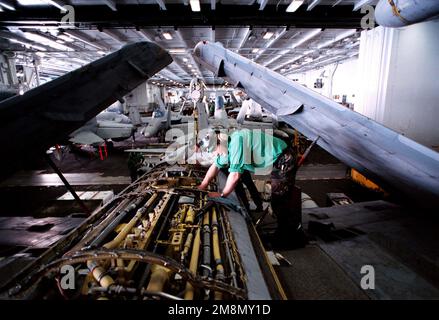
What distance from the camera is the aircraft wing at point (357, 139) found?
1958 millimetres

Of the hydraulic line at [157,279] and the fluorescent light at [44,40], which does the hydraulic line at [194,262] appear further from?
the fluorescent light at [44,40]

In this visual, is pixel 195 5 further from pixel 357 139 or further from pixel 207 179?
pixel 357 139

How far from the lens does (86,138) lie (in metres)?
9.30

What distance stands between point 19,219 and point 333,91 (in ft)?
72.9

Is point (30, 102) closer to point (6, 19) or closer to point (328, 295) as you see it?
point (328, 295)

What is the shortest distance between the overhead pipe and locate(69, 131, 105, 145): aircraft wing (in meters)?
9.79

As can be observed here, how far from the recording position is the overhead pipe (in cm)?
243

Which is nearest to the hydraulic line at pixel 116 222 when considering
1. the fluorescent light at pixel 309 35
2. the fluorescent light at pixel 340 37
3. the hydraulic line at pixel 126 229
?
the hydraulic line at pixel 126 229

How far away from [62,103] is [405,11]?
384cm

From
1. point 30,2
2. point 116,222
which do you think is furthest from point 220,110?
point 116,222

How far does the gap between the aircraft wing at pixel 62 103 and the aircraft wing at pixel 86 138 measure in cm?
779

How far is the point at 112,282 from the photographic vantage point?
1395 mm

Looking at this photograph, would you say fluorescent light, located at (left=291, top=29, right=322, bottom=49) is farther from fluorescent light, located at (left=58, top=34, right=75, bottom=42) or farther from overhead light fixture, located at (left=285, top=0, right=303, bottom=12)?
fluorescent light, located at (left=58, top=34, right=75, bottom=42)
